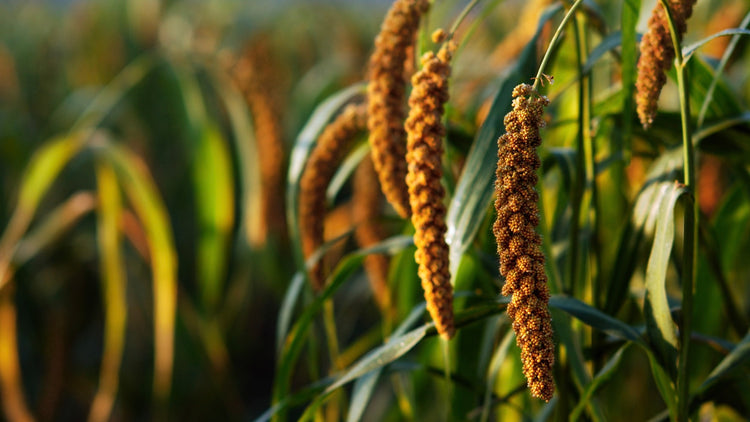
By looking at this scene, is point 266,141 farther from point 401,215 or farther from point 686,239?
point 686,239

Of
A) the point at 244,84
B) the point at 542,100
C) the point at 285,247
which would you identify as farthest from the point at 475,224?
the point at 285,247

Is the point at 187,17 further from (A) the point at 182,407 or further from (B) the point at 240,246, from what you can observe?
(A) the point at 182,407

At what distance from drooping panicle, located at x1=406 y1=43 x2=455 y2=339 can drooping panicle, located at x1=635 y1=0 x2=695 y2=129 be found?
17cm

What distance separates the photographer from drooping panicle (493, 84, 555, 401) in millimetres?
498

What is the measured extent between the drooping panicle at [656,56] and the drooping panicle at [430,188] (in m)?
0.17

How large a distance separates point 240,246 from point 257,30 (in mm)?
817

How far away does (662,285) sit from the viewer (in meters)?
0.64

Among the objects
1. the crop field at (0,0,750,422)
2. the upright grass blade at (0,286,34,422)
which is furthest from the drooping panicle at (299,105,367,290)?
the upright grass blade at (0,286,34,422)

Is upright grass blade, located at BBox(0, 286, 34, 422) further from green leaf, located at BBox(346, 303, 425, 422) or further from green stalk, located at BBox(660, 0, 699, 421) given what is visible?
green stalk, located at BBox(660, 0, 699, 421)

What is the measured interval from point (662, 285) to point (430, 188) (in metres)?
0.22

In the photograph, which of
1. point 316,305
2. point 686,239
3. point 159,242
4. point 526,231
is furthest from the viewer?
point 159,242

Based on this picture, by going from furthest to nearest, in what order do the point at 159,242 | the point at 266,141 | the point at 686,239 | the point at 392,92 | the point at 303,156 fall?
1. the point at 266,141
2. the point at 159,242
3. the point at 303,156
4. the point at 392,92
5. the point at 686,239

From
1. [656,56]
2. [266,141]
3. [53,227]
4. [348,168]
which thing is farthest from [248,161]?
[656,56]

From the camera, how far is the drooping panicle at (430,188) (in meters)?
0.58
